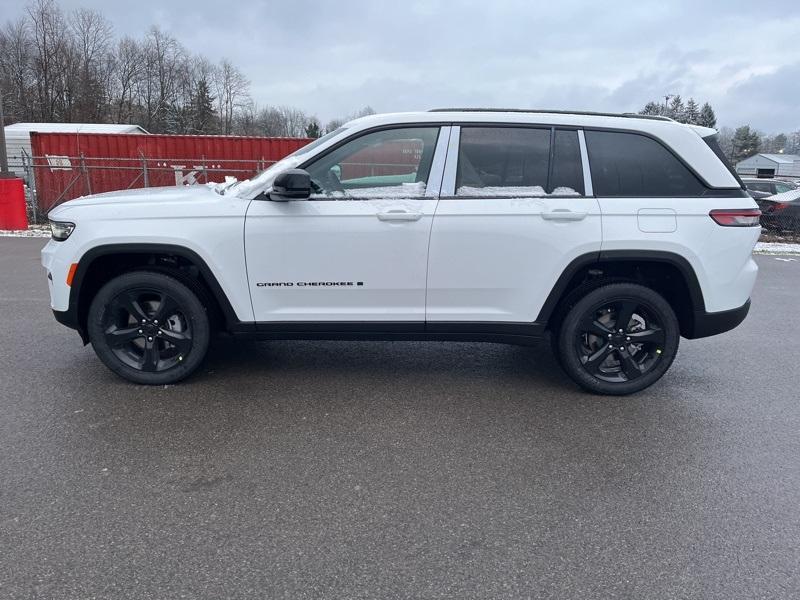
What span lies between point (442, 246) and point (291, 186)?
3.37ft

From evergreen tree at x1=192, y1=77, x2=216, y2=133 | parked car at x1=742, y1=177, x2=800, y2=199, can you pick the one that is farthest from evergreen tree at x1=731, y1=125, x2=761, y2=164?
parked car at x1=742, y1=177, x2=800, y2=199

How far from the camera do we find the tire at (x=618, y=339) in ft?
13.3

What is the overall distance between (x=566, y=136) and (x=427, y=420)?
2090 millimetres

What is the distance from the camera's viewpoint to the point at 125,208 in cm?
391

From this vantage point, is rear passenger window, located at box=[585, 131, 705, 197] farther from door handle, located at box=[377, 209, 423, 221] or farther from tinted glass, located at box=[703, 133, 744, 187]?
door handle, located at box=[377, 209, 423, 221]

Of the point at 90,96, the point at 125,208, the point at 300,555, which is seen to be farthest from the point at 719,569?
the point at 90,96

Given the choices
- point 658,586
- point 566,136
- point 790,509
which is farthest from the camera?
point 566,136

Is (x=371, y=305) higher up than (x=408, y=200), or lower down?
lower down

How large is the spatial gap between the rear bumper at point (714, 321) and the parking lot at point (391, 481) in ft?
1.66

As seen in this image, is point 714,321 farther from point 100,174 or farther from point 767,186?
point 100,174

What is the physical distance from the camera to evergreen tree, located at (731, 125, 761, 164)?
91.8 metres

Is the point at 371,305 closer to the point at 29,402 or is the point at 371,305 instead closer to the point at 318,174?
the point at 318,174

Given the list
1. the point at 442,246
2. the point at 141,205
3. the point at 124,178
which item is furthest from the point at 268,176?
the point at 124,178

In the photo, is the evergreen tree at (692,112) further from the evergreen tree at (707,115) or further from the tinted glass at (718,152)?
the tinted glass at (718,152)
